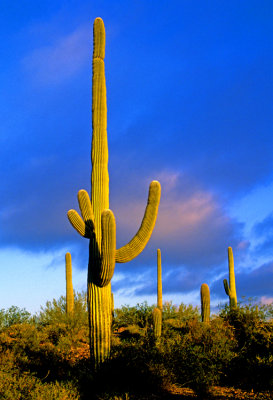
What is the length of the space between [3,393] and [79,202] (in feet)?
15.8

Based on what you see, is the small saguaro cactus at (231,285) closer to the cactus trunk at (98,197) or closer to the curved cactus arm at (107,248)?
the cactus trunk at (98,197)

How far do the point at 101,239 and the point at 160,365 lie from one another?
3.63m

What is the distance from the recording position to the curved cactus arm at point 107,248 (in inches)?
393

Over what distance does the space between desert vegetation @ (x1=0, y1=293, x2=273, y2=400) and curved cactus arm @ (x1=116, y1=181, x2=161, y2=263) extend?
101 inches

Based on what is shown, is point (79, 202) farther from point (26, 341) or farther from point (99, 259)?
point (26, 341)

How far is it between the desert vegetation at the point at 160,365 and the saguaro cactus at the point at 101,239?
2.66 ft

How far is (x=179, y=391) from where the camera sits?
11.3 meters

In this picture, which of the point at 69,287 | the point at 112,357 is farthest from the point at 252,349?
the point at 69,287

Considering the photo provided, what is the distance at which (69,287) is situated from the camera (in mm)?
21375

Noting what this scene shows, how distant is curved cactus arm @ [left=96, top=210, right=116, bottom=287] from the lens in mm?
9977

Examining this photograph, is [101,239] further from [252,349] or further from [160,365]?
[252,349]

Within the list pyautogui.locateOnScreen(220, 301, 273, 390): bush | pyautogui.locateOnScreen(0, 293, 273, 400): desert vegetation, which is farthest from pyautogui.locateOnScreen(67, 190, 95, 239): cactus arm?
pyautogui.locateOnScreen(220, 301, 273, 390): bush

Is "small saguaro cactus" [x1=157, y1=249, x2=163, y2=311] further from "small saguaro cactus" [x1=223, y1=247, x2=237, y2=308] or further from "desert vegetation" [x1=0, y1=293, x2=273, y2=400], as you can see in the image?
"desert vegetation" [x1=0, y1=293, x2=273, y2=400]

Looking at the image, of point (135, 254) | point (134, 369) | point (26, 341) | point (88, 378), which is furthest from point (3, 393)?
point (26, 341)
